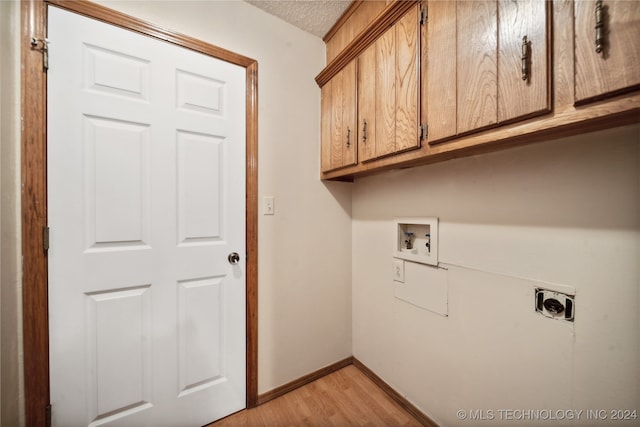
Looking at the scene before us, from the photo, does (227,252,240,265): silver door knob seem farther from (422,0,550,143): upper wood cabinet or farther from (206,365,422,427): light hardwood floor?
(422,0,550,143): upper wood cabinet

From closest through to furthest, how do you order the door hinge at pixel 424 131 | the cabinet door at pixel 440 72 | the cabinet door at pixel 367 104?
the cabinet door at pixel 440 72, the door hinge at pixel 424 131, the cabinet door at pixel 367 104

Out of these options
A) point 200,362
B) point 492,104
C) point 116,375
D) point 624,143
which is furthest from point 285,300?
point 624,143

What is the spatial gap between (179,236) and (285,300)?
2.47 feet

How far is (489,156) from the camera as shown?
3.44ft

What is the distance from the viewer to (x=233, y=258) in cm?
135

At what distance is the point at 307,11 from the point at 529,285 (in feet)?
6.10

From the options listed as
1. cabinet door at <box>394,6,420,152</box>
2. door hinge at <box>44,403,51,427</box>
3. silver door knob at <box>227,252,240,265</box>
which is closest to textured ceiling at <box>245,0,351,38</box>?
cabinet door at <box>394,6,420,152</box>

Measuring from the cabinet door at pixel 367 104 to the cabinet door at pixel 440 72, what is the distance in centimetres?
31

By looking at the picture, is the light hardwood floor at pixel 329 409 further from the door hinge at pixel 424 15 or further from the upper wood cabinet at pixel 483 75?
the door hinge at pixel 424 15

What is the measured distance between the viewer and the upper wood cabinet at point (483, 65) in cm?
69

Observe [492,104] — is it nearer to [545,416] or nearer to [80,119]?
[545,416]

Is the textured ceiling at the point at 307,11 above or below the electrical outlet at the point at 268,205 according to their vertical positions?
above

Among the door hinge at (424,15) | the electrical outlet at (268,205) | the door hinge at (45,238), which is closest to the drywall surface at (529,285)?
the door hinge at (424,15)

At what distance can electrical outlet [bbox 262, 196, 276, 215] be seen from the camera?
147 centimetres
